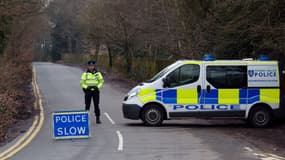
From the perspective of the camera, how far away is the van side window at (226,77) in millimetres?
17109

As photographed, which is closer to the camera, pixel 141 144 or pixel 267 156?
pixel 267 156

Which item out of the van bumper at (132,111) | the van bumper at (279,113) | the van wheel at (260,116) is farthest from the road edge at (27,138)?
the van bumper at (279,113)

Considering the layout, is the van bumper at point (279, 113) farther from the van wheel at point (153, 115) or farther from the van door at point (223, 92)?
the van wheel at point (153, 115)

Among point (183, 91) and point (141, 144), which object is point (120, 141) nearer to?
point (141, 144)

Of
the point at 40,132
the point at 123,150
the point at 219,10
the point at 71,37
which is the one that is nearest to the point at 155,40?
the point at 219,10

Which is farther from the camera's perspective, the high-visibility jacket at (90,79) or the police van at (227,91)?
the high-visibility jacket at (90,79)

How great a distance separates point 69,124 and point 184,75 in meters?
4.29

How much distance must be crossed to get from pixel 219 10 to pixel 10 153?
417 inches

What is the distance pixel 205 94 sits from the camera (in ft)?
56.1

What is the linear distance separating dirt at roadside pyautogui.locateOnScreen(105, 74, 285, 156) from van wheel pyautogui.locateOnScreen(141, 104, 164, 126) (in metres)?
1.65

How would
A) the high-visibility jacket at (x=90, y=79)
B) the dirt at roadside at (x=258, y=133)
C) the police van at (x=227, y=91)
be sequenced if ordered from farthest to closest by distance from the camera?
1. the high-visibility jacket at (x=90, y=79)
2. the police van at (x=227, y=91)
3. the dirt at roadside at (x=258, y=133)

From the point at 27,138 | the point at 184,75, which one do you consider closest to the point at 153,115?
the point at 184,75

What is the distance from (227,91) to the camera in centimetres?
1712

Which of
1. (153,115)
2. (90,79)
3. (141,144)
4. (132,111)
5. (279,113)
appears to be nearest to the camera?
(141,144)
